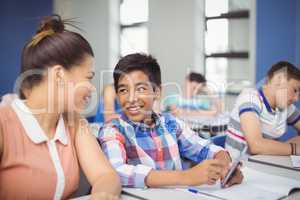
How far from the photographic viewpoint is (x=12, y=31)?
4.80m

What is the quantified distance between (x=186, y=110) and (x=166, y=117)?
8.18 feet

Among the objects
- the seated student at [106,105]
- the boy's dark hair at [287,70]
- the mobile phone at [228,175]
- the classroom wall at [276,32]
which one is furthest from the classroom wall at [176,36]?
the mobile phone at [228,175]

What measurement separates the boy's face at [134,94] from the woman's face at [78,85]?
0.95 feet

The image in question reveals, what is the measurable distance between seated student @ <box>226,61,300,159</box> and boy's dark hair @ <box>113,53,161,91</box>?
73 centimetres

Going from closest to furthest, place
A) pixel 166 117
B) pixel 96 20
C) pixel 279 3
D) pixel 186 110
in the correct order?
1. pixel 166 117
2. pixel 279 3
3. pixel 186 110
4. pixel 96 20

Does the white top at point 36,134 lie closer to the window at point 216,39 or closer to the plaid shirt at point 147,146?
the plaid shirt at point 147,146

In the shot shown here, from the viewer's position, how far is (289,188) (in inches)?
54.4

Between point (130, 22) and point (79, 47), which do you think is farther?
point (130, 22)

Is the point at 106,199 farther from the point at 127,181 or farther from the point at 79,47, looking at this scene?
the point at 79,47

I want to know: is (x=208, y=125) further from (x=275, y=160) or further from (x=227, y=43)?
(x=227, y=43)

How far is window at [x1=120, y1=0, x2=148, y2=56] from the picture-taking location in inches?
246

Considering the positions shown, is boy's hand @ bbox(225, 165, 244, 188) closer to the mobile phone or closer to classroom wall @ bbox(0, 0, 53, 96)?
the mobile phone

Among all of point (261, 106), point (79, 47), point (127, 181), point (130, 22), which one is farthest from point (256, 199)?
point (130, 22)

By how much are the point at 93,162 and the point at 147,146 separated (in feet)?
1.06
